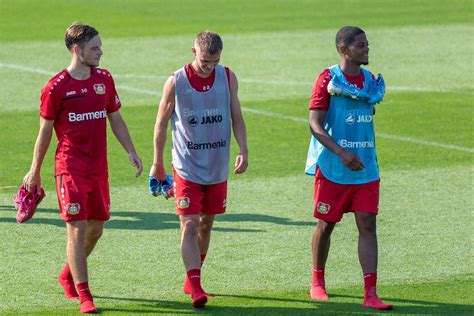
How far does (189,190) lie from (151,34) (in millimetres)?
18271

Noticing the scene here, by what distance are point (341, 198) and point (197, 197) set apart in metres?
1.14

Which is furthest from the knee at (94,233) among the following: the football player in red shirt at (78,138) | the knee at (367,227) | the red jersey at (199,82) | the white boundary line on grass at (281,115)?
the white boundary line on grass at (281,115)

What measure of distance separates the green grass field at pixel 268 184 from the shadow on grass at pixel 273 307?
18mm

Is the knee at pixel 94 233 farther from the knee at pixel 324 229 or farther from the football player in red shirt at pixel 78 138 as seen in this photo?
the knee at pixel 324 229

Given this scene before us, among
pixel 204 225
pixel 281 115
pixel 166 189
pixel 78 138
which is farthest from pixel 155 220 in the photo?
pixel 281 115

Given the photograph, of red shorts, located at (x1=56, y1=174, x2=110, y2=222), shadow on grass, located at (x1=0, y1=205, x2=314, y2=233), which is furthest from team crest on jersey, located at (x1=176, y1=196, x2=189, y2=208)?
shadow on grass, located at (x1=0, y1=205, x2=314, y2=233)

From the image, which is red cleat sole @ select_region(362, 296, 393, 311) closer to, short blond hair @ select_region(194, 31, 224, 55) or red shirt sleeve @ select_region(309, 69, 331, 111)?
red shirt sleeve @ select_region(309, 69, 331, 111)

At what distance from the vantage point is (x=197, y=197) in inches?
398

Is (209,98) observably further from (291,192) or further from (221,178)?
(291,192)

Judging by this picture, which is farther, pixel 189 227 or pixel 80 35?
pixel 189 227

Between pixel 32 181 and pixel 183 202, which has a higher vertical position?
pixel 32 181

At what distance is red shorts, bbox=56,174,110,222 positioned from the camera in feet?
32.1

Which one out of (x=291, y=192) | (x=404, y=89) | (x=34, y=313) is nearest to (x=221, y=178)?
(x=34, y=313)

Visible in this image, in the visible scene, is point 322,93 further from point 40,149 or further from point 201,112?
point 40,149
